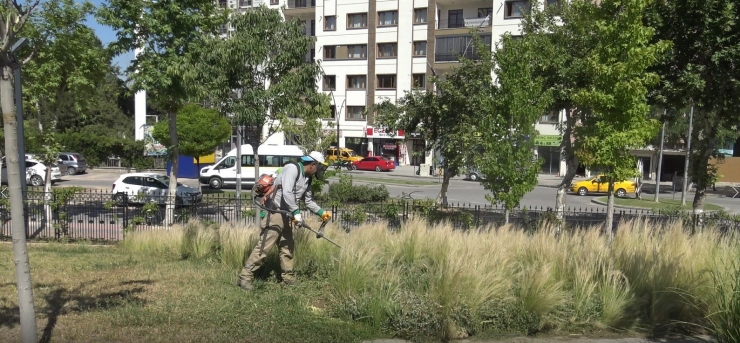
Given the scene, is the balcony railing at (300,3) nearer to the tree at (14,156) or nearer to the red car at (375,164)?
the red car at (375,164)

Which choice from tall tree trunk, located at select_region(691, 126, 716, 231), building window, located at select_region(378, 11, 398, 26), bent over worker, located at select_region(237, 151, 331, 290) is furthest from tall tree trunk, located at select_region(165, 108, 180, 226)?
building window, located at select_region(378, 11, 398, 26)

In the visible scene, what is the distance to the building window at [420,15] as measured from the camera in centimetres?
4953

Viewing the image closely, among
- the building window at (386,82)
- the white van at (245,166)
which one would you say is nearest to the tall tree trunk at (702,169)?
the white van at (245,166)

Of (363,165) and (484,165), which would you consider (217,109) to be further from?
(363,165)

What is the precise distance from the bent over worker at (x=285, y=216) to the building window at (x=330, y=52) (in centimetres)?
4680

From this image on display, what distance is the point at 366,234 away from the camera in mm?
8344

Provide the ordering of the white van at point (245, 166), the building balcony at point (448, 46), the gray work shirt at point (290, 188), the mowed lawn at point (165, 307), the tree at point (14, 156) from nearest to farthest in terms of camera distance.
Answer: the tree at point (14, 156)
the mowed lawn at point (165, 307)
the gray work shirt at point (290, 188)
the white van at point (245, 166)
the building balcony at point (448, 46)

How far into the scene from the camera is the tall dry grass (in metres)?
5.68

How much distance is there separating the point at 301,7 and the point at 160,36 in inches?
1665

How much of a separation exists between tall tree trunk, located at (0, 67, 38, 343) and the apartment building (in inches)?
1667

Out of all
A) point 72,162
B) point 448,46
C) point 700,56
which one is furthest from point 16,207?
point 448,46

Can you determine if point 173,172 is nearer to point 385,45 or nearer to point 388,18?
point 385,45

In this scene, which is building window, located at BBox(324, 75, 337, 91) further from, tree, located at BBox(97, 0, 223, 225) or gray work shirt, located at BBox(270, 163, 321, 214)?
gray work shirt, located at BBox(270, 163, 321, 214)

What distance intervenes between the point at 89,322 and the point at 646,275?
577 centimetres
